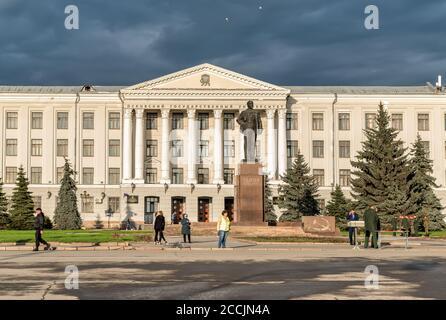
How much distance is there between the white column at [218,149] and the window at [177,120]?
410 cm

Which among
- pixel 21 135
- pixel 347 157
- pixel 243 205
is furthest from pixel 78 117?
pixel 243 205

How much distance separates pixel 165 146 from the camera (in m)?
73.4

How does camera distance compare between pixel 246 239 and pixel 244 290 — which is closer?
pixel 244 290

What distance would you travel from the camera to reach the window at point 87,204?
2894 inches

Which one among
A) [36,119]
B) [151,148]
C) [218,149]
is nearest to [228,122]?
[218,149]

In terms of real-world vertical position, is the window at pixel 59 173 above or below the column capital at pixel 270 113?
below

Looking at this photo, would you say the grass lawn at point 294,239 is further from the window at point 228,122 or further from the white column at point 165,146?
the window at point 228,122

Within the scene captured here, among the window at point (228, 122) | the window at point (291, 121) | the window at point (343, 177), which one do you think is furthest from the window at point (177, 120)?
the window at point (343, 177)

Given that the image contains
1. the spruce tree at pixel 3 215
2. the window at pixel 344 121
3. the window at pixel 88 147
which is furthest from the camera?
the window at pixel 344 121

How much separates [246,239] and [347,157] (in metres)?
45.1

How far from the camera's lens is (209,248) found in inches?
1046

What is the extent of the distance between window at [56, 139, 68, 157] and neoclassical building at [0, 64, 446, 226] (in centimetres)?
11

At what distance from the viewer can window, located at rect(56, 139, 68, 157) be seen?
74.7 m

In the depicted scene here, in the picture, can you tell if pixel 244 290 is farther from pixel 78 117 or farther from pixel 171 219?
pixel 78 117
